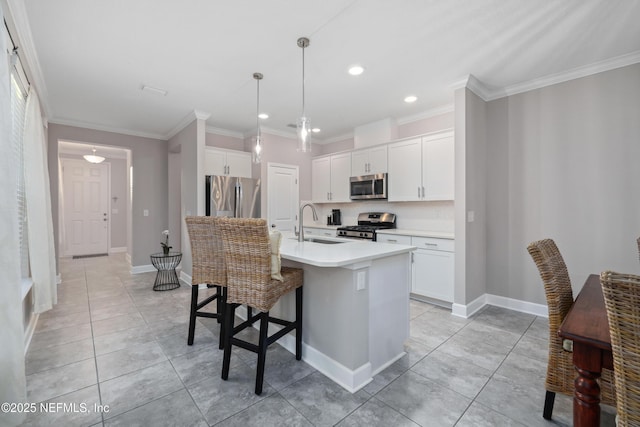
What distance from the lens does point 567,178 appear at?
117 inches

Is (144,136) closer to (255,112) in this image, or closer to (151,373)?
(255,112)

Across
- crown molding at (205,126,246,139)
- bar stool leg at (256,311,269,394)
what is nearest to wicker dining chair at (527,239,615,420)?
bar stool leg at (256,311,269,394)

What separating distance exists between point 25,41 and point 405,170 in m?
4.11

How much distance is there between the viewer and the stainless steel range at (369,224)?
13.5 feet

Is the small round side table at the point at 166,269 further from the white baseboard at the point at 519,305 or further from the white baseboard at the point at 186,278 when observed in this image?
the white baseboard at the point at 519,305

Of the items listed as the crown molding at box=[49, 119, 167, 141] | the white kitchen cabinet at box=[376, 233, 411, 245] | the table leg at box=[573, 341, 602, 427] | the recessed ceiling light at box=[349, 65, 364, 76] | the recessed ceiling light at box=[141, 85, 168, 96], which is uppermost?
the recessed ceiling light at box=[141, 85, 168, 96]

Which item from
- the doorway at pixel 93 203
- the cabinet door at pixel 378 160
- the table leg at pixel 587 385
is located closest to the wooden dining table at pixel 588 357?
the table leg at pixel 587 385

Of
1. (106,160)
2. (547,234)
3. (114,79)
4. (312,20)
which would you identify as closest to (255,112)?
(114,79)

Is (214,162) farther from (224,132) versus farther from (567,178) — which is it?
(567,178)

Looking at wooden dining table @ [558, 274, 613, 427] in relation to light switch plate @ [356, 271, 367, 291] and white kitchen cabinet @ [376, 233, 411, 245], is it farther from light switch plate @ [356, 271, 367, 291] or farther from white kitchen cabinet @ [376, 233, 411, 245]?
white kitchen cabinet @ [376, 233, 411, 245]

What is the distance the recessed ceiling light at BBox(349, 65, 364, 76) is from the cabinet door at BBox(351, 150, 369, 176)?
172 cm

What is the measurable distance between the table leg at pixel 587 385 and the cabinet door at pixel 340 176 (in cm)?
392

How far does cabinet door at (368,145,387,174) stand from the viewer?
4332 mm

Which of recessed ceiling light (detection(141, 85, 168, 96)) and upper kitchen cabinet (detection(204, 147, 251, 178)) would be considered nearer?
recessed ceiling light (detection(141, 85, 168, 96))
